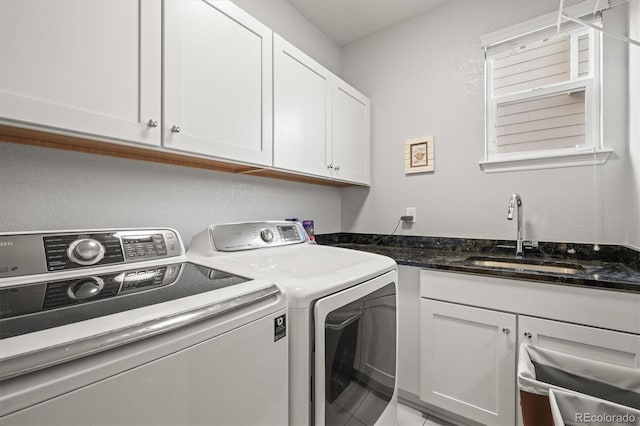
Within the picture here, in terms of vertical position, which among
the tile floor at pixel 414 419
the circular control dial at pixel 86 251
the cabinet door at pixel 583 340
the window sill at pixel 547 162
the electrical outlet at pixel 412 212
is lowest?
the tile floor at pixel 414 419

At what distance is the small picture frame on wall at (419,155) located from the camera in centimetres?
223

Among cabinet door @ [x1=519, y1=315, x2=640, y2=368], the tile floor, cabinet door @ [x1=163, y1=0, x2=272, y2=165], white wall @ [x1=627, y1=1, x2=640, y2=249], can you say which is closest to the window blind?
white wall @ [x1=627, y1=1, x2=640, y2=249]

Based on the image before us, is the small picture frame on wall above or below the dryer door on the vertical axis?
above

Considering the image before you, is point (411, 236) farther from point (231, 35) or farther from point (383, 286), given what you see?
point (231, 35)

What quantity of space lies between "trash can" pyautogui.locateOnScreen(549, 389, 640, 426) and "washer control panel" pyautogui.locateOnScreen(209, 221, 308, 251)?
132 cm

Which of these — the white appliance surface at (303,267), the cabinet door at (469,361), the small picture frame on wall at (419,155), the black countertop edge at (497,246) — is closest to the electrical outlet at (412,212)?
the black countertop edge at (497,246)

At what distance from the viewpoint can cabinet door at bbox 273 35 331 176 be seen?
1.60m

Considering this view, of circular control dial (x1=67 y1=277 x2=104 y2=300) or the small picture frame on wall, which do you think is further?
the small picture frame on wall

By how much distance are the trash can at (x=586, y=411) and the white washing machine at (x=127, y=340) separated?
2.89ft

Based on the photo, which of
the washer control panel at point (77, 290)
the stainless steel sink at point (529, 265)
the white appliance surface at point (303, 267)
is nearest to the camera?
the washer control panel at point (77, 290)

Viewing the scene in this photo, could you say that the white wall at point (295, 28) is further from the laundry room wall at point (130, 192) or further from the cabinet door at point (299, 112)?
the cabinet door at point (299, 112)

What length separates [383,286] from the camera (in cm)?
125

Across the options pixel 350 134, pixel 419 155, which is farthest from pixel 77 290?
pixel 419 155

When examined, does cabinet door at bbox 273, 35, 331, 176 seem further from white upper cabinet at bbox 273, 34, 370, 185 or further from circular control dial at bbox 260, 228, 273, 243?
circular control dial at bbox 260, 228, 273, 243
